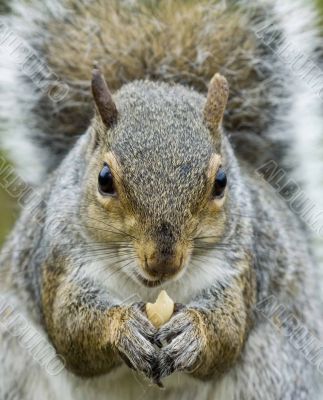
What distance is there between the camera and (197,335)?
2342 mm

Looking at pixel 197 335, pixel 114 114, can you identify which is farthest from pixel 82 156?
pixel 197 335

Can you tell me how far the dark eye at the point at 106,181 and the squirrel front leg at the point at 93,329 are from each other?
318 mm

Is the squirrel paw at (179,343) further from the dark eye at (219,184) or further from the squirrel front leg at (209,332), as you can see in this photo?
the dark eye at (219,184)

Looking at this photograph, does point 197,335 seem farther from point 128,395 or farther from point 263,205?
point 263,205

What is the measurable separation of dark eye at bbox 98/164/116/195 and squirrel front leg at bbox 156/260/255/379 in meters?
0.37

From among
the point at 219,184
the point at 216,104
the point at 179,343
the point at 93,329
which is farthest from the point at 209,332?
the point at 216,104

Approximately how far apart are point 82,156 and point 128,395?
73 cm

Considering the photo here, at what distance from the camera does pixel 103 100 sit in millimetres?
2379

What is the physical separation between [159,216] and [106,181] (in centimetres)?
22

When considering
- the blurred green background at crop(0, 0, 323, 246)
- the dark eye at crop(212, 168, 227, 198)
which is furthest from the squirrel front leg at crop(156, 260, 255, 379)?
the blurred green background at crop(0, 0, 323, 246)

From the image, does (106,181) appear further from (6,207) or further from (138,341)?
(6,207)

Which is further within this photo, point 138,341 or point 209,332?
point 209,332

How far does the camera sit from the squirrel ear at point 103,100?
92.5 inches

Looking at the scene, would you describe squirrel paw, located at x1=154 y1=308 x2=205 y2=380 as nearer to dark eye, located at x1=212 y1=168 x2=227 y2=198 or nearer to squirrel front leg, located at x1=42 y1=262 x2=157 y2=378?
squirrel front leg, located at x1=42 y1=262 x2=157 y2=378
